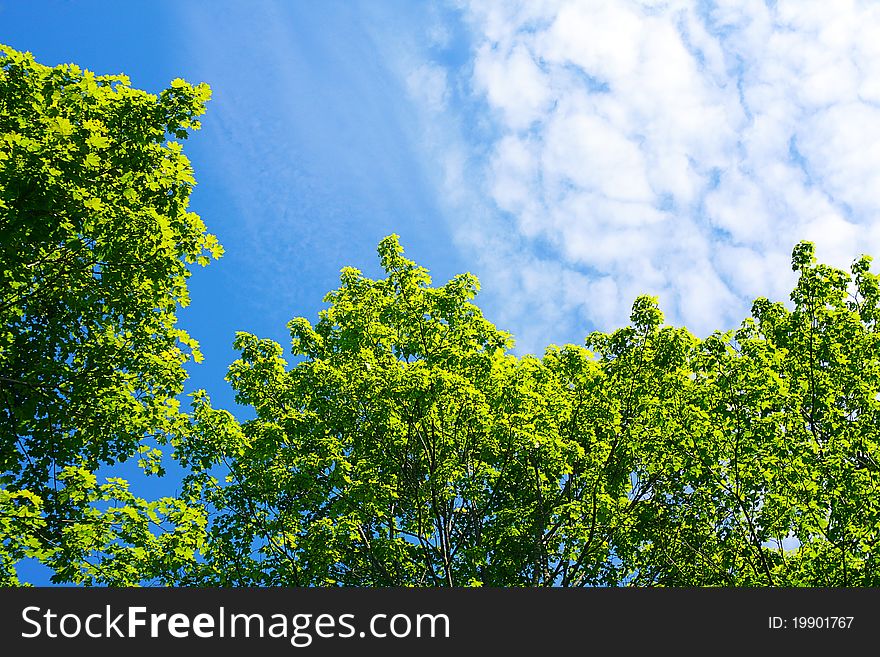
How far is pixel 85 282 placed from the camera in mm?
13016

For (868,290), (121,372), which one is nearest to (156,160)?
(121,372)

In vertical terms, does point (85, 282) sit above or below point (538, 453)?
above

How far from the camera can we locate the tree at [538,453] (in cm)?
1594

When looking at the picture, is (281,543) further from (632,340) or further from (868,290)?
(868,290)

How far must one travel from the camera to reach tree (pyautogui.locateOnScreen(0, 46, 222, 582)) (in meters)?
11.8

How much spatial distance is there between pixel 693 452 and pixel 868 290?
7.56 m

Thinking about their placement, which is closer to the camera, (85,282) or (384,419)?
(85,282)

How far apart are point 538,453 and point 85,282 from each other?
9957 millimetres

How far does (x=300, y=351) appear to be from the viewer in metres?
20.0

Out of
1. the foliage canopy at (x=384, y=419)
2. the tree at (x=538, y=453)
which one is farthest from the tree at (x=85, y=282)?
the tree at (x=538, y=453)

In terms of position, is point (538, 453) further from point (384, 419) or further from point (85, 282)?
point (85, 282)

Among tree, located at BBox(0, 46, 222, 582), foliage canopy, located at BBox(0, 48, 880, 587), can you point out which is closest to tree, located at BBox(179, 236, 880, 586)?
foliage canopy, located at BBox(0, 48, 880, 587)

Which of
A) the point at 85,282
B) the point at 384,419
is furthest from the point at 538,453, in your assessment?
the point at 85,282

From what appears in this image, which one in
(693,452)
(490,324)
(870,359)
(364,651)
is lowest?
(364,651)
